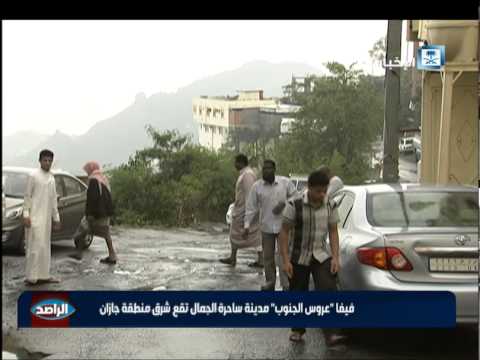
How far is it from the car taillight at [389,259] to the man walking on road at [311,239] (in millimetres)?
302

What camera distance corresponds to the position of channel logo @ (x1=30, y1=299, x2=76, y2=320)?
6.03 m

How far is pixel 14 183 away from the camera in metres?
8.16

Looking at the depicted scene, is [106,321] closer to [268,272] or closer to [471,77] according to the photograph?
[268,272]

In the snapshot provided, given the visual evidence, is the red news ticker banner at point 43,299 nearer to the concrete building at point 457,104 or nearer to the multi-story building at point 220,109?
the multi-story building at point 220,109

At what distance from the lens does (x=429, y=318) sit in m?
6.07

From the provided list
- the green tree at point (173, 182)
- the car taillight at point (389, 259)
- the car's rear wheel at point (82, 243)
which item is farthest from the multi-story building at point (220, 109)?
the car's rear wheel at point (82, 243)

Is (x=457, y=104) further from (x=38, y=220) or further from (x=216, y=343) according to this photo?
(x=216, y=343)

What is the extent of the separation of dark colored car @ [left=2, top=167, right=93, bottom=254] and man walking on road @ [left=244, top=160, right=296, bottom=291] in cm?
200

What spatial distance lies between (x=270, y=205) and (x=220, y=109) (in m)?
1.11

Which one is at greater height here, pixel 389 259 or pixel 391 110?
pixel 391 110

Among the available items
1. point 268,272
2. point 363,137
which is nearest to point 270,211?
point 268,272

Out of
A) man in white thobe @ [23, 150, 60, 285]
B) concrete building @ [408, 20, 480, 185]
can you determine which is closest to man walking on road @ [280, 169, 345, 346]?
man in white thobe @ [23, 150, 60, 285]

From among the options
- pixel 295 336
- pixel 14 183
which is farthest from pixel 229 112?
pixel 14 183

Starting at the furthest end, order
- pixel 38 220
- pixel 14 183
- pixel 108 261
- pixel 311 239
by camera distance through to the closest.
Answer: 1. pixel 108 261
2. pixel 14 183
3. pixel 38 220
4. pixel 311 239
